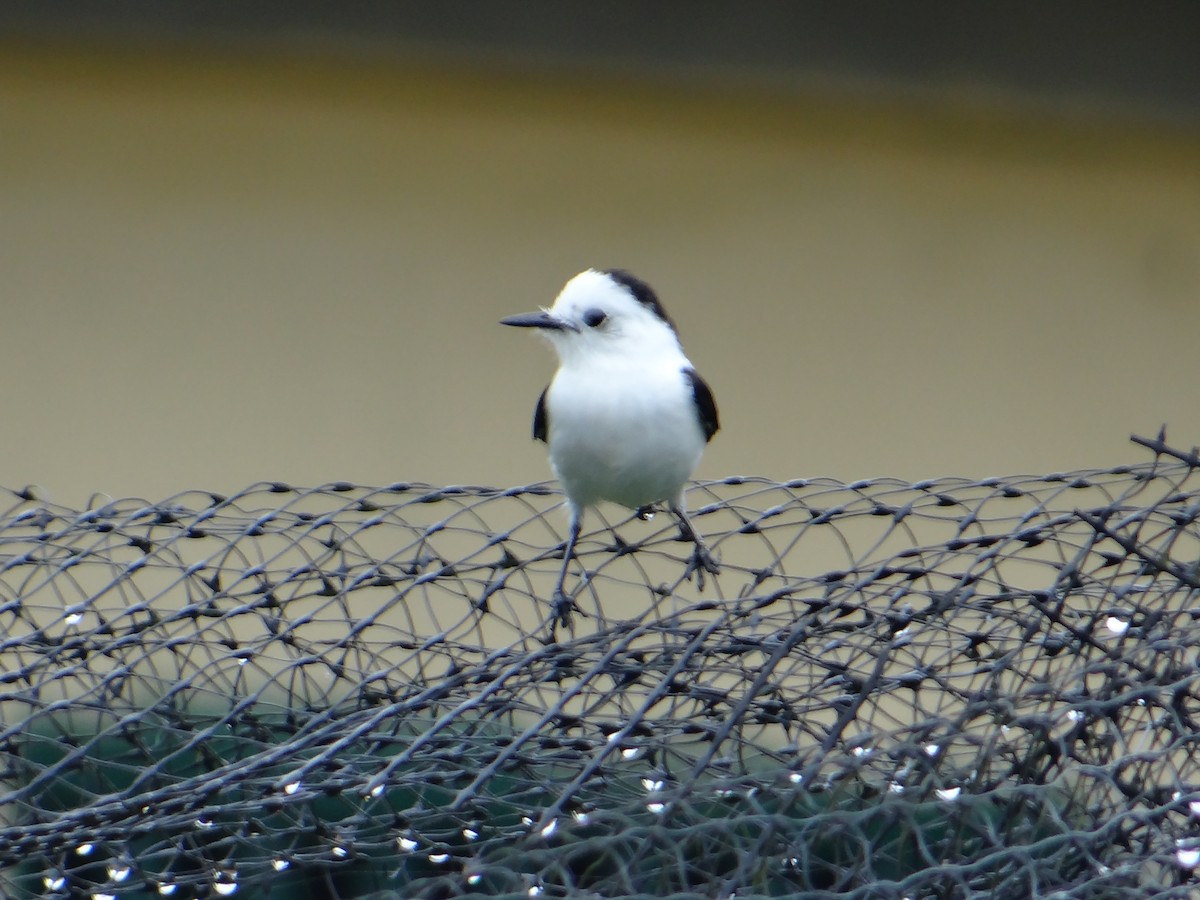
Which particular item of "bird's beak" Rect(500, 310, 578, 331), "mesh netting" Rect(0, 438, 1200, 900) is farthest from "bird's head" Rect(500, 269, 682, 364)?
"mesh netting" Rect(0, 438, 1200, 900)

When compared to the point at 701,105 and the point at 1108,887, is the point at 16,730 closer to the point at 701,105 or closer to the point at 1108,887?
the point at 1108,887

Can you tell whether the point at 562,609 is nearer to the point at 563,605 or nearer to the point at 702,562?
the point at 563,605

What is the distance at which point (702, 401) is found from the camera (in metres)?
2.15

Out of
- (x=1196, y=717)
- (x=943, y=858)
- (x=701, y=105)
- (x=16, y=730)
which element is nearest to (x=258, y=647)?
(x=16, y=730)

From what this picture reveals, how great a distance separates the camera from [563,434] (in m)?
2.08

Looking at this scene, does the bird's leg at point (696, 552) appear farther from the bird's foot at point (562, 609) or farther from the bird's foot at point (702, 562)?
the bird's foot at point (562, 609)

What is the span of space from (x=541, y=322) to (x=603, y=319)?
9 centimetres

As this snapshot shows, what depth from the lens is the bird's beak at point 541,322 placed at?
6.63 ft

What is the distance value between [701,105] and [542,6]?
44cm

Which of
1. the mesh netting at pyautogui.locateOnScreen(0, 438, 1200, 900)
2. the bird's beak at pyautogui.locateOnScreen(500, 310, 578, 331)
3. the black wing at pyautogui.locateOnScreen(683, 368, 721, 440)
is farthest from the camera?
the black wing at pyautogui.locateOnScreen(683, 368, 721, 440)

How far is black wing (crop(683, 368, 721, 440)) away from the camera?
7.01ft

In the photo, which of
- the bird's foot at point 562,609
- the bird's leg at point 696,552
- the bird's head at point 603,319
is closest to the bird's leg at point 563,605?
the bird's foot at point 562,609

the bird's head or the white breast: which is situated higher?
the bird's head

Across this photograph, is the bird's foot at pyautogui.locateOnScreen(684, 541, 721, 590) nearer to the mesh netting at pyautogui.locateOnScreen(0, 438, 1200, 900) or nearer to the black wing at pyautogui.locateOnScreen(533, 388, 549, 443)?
the mesh netting at pyautogui.locateOnScreen(0, 438, 1200, 900)
